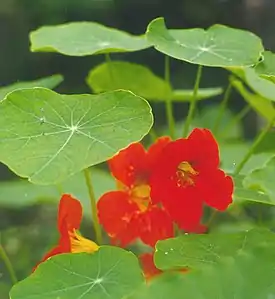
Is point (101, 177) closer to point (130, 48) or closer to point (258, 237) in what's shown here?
point (130, 48)

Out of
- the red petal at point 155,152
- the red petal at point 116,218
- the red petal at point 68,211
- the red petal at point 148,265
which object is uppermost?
the red petal at point 155,152

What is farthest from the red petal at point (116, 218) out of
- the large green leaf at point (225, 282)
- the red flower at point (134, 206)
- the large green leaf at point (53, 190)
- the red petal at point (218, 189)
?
the large green leaf at point (53, 190)

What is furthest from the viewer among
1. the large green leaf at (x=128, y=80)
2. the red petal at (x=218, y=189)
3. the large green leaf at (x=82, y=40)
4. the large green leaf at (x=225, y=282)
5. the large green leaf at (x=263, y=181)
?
the large green leaf at (x=128, y=80)

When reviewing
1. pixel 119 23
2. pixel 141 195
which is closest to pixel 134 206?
pixel 141 195

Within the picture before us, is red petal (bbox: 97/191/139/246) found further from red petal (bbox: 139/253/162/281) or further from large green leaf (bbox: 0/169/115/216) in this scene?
large green leaf (bbox: 0/169/115/216)

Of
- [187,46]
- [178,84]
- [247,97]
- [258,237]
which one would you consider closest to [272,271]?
[258,237]

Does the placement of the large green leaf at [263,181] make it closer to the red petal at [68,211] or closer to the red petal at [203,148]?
the red petal at [203,148]
